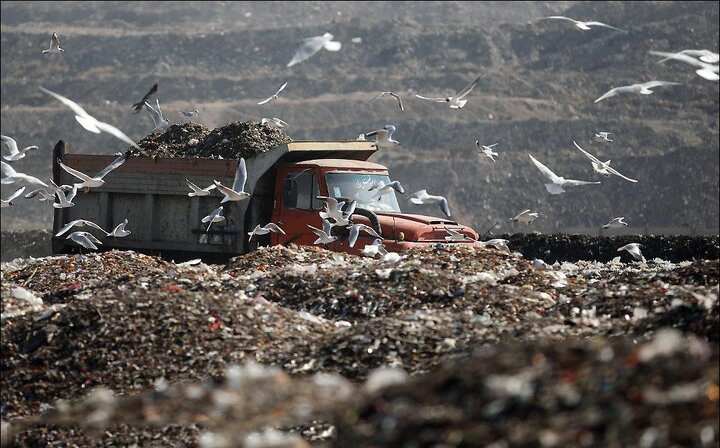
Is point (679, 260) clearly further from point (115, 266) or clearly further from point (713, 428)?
point (713, 428)

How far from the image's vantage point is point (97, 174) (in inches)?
523

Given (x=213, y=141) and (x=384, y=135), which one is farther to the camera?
(x=213, y=141)

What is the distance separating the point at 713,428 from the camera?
4516mm

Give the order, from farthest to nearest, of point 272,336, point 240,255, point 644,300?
1. point 240,255
2. point 644,300
3. point 272,336

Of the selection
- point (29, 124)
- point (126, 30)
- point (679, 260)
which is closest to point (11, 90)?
point (29, 124)

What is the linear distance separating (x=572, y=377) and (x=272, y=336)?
11.8ft

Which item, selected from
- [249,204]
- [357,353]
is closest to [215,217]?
[249,204]

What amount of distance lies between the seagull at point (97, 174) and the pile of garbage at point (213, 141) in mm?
653

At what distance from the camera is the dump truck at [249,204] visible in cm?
1269

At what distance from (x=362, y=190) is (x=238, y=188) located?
5.59 ft

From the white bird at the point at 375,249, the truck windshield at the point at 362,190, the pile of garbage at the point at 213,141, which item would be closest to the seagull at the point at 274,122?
the pile of garbage at the point at 213,141

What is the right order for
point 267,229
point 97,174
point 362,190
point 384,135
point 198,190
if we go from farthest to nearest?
point 384,135 → point 97,174 → point 362,190 → point 267,229 → point 198,190

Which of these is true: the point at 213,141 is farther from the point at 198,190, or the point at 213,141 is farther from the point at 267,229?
the point at 267,229

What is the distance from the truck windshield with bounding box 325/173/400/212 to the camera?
12688mm
